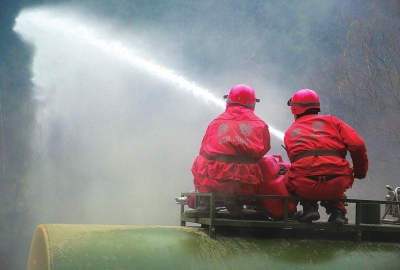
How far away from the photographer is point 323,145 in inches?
179

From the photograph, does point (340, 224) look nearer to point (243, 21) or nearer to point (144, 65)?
point (144, 65)

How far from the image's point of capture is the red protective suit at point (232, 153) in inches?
177

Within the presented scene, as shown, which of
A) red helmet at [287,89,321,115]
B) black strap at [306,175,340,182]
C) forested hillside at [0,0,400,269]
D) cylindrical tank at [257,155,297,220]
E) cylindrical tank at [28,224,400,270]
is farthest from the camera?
forested hillside at [0,0,400,269]

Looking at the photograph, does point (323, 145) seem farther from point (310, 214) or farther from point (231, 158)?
point (231, 158)

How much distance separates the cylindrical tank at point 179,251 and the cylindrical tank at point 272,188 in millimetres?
369

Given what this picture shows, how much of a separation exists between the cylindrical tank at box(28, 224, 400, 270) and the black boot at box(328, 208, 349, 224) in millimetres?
192

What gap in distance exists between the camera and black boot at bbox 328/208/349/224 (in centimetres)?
461

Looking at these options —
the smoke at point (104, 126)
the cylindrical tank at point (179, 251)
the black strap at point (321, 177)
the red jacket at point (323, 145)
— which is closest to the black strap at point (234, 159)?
the red jacket at point (323, 145)

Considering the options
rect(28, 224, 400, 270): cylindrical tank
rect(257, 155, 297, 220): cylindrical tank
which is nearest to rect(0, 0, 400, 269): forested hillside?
rect(257, 155, 297, 220): cylindrical tank

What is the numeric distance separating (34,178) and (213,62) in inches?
288

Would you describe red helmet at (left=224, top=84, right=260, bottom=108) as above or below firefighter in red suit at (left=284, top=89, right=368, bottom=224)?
above

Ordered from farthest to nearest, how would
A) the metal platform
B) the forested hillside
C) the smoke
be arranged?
the smoke
the forested hillside
the metal platform

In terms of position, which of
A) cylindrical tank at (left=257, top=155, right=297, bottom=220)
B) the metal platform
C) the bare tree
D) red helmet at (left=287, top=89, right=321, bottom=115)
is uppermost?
the bare tree

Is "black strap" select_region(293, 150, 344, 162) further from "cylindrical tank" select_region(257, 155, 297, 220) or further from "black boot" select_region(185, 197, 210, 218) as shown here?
"black boot" select_region(185, 197, 210, 218)
